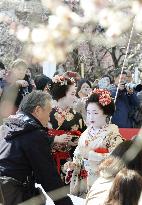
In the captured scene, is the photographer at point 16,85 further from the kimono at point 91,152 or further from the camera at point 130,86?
the camera at point 130,86

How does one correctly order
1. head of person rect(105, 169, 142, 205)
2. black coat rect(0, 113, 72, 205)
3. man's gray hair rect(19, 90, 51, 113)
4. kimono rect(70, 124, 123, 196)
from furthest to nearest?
1. kimono rect(70, 124, 123, 196)
2. man's gray hair rect(19, 90, 51, 113)
3. black coat rect(0, 113, 72, 205)
4. head of person rect(105, 169, 142, 205)

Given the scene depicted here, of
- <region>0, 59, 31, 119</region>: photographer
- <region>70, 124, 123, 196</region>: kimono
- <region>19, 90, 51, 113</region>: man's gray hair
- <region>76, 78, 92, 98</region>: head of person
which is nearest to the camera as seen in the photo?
<region>19, 90, 51, 113</region>: man's gray hair

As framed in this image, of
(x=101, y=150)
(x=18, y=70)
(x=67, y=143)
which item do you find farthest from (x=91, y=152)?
(x=18, y=70)

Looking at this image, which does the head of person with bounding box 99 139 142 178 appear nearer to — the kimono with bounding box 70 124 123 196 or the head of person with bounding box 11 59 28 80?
the kimono with bounding box 70 124 123 196

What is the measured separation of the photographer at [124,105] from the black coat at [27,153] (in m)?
3.06

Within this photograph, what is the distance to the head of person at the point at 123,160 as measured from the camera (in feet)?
8.59

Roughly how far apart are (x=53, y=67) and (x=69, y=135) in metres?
6.49

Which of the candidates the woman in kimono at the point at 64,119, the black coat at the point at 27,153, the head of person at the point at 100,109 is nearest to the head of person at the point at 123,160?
the black coat at the point at 27,153

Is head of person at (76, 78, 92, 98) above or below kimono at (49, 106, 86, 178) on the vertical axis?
above

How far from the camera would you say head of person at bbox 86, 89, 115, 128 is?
4.16 m

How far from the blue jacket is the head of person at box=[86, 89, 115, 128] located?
193 centimetres

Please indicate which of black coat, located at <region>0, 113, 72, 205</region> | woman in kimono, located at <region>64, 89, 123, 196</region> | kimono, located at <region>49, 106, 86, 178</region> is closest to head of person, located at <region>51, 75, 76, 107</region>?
kimono, located at <region>49, 106, 86, 178</region>

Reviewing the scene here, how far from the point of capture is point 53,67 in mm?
11117

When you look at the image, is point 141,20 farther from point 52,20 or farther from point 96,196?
point 96,196
